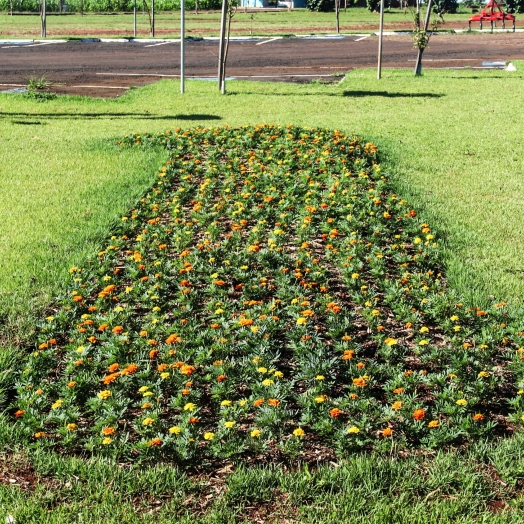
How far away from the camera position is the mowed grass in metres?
33.7

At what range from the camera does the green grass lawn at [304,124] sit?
326 cm

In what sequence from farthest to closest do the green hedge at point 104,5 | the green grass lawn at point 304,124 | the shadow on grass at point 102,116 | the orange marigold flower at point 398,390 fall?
1. the green hedge at point 104,5
2. the shadow on grass at point 102,116
3. the orange marigold flower at point 398,390
4. the green grass lawn at point 304,124

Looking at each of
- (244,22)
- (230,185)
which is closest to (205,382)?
(230,185)

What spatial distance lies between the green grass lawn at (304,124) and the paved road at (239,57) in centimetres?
234

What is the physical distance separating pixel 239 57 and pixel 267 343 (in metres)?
19.3

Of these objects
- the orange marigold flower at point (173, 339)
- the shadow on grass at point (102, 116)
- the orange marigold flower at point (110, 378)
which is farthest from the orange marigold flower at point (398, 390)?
the shadow on grass at point (102, 116)

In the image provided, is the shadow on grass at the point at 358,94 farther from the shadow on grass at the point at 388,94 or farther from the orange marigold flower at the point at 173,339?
the orange marigold flower at the point at 173,339

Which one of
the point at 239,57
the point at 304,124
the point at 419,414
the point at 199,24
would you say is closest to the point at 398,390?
the point at 419,414

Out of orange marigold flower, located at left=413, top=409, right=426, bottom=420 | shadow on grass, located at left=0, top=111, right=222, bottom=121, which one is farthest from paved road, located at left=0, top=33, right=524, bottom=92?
orange marigold flower, located at left=413, top=409, right=426, bottom=420

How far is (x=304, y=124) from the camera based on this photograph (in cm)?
1155

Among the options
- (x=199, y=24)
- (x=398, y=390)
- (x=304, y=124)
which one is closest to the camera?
(x=398, y=390)

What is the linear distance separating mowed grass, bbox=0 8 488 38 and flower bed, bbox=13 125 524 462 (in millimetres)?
25943

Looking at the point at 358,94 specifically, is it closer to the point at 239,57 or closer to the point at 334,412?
the point at 239,57

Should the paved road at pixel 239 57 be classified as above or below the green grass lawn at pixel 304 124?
above
